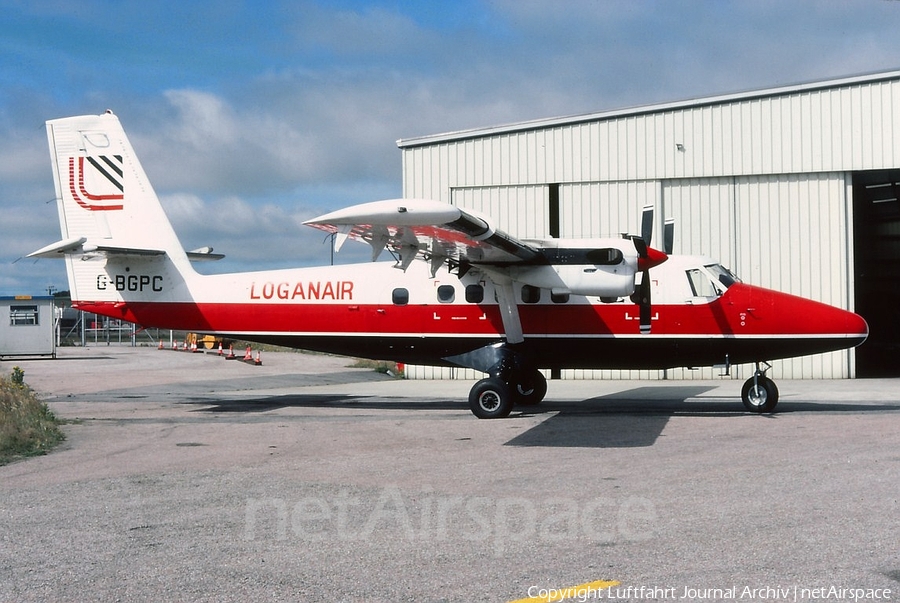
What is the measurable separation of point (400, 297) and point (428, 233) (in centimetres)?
425

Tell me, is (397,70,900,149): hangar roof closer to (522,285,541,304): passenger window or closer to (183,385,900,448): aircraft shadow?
(183,385,900,448): aircraft shadow

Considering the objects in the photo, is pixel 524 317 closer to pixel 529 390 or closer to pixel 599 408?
pixel 529 390

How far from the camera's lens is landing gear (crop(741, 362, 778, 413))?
17.1 meters

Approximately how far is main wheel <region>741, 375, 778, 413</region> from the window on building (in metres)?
39.5

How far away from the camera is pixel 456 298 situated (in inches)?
730

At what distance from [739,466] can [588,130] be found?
66.3 feet

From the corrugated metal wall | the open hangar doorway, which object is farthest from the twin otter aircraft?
the open hangar doorway

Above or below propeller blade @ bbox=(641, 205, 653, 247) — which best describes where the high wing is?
below

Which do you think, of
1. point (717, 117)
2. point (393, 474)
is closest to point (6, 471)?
point (393, 474)

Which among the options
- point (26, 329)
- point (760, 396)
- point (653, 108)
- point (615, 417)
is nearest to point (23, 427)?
point (615, 417)

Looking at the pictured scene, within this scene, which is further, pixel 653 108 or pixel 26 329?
pixel 26 329

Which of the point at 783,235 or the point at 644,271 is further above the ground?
the point at 783,235

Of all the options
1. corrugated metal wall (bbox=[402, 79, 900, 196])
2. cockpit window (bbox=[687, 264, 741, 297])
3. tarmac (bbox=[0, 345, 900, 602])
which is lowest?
tarmac (bbox=[0, 345, 900, 602])

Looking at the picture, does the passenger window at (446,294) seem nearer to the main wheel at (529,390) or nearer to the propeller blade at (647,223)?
the main wheel at (529,390)
